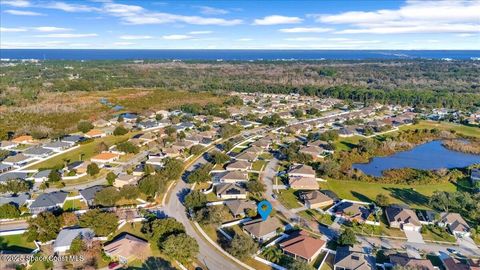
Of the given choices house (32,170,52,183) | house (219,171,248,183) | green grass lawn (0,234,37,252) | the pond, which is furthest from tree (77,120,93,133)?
the pond

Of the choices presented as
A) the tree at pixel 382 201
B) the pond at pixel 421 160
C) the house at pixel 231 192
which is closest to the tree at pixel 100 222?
the house at pixel 231 192

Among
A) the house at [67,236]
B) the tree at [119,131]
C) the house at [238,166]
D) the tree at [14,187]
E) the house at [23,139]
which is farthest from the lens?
the tree at [119,131]

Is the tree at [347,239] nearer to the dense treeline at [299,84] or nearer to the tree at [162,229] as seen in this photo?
the tree at [162,229]

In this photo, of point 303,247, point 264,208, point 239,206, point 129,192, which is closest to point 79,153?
point 129,192

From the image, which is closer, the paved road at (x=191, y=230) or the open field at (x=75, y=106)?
the paved road at (x=191, y=230)

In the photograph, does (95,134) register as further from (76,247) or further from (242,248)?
(242,248)

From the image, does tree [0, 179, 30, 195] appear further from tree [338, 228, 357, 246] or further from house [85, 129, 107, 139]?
tree [338, 228, 357, 246]
